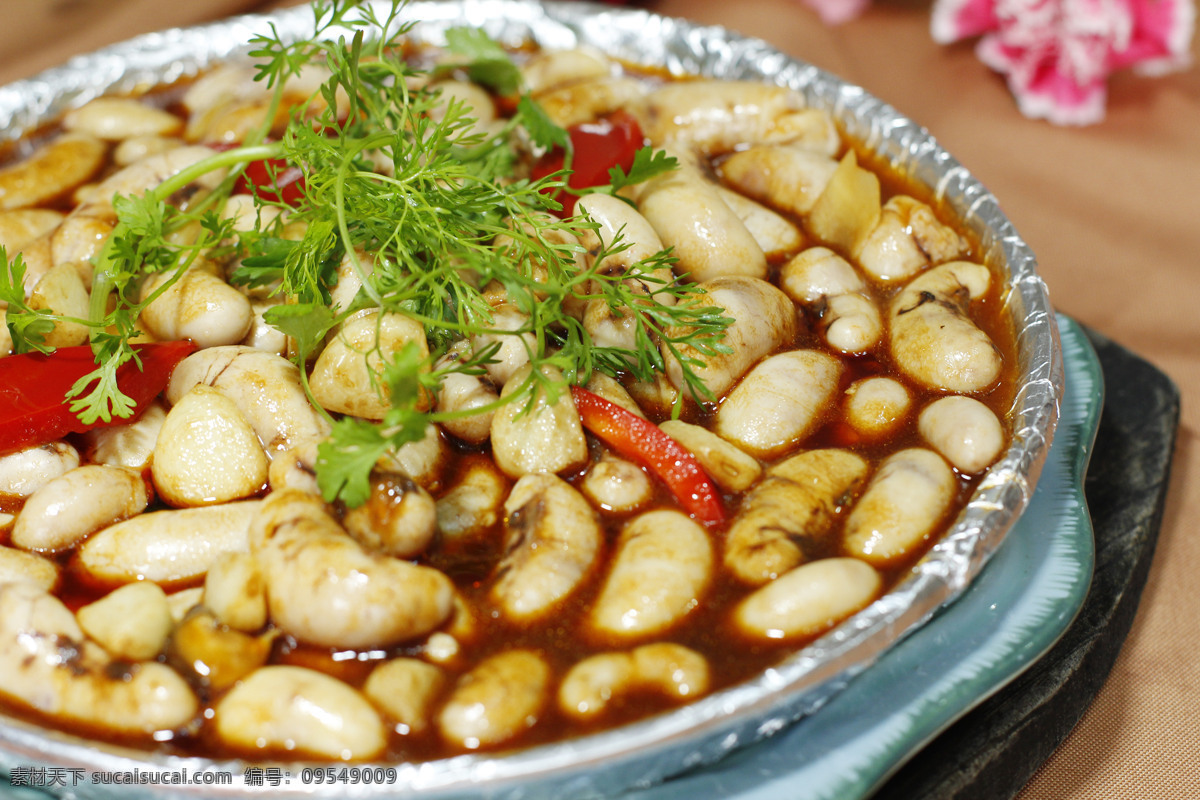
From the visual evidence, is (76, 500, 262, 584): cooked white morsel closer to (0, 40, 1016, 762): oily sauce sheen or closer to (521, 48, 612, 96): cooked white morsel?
(0, 40, 1016, 762): oily sauce sheen

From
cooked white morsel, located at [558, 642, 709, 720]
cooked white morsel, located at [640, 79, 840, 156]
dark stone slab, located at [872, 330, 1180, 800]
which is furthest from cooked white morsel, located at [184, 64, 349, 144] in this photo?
dark stone slab, located at [872, 330, 1180, 800]

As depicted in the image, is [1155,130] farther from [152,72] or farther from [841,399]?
[152,72]

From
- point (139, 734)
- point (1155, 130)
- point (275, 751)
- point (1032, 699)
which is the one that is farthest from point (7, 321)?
point (1155, 130)

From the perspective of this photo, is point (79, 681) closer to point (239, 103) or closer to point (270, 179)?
point (270, 179)

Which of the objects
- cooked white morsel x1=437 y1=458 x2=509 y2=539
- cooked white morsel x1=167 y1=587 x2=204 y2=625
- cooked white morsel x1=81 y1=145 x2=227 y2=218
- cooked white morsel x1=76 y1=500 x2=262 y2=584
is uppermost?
cooked white morsel x1=81 y1=145 x2=227 y2=218

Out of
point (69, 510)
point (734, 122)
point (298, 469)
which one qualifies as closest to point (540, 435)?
point (298, 469)

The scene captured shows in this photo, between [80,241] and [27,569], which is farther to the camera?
[80,241]

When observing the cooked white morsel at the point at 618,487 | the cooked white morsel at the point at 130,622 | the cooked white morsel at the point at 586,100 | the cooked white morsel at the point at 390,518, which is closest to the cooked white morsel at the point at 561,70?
the cooked white morsel at the point at 586,100
